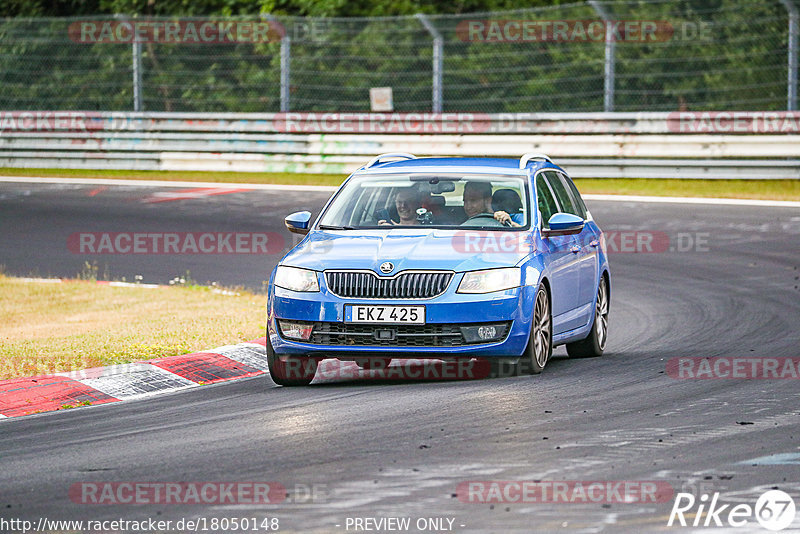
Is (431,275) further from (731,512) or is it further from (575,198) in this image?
(731,512)

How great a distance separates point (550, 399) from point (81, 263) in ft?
33.1

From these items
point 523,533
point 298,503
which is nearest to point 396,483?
point 298,503

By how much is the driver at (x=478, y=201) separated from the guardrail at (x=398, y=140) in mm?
12690

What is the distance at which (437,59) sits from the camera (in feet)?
81.3

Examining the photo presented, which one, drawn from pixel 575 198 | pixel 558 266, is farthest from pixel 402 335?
pixel 575 198

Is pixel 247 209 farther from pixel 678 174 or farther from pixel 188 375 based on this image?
pixel 188 375

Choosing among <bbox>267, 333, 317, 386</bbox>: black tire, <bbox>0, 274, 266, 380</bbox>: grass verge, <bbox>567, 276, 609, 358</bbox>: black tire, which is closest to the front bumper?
<bbox>267, 333, 317, 386</bbox>: black tire

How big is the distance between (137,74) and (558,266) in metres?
18.0

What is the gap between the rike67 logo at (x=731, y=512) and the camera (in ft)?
18.9

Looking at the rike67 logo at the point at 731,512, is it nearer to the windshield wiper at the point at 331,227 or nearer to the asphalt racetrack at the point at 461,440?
the asphalt racetrack at the point at 461,440

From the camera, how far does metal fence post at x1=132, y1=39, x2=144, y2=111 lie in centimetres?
2702

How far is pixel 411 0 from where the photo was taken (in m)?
32.0

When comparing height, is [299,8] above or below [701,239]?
above

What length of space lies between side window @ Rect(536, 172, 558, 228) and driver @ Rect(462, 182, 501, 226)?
1.28ft
